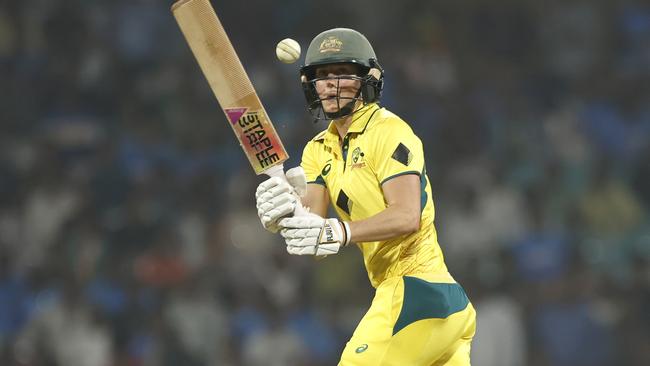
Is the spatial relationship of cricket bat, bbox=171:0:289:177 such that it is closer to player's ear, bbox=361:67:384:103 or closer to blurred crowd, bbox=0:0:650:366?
player's ear, bbox=361:67:384:103

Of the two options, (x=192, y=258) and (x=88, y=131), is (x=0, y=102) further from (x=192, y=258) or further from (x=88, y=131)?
(x=192, y=258)

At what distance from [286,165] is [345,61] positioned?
3.81 m

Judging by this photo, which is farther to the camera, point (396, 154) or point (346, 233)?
point (396, 154)

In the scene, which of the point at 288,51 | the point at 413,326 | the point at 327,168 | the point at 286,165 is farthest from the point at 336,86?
the point at 286,165

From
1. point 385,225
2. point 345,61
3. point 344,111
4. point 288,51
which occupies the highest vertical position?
point 288,51

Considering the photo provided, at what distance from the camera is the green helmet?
3920 mm

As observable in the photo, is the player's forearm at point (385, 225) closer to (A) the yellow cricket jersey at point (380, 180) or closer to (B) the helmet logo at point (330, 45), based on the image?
(A) the yellow cricket jersey at point (380, 180)

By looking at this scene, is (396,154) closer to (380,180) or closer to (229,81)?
(380,180)

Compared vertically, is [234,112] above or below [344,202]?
above

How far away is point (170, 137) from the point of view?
8.40 m

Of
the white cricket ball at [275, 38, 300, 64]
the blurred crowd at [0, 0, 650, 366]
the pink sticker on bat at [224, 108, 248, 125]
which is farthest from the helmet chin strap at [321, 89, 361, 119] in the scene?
the blurred crowd at [0, 0, 650, 366]

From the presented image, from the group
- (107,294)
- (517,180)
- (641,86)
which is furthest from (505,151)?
(107,294)

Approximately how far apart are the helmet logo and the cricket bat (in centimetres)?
36

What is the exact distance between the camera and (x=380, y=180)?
3.76 meters
